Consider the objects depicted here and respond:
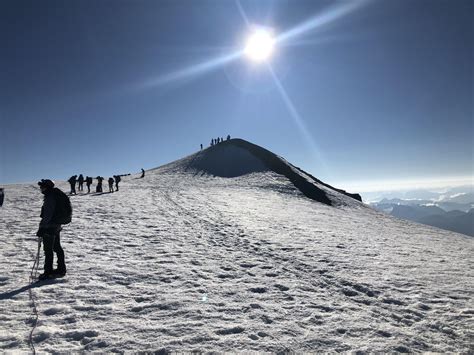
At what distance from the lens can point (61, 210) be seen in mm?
9141

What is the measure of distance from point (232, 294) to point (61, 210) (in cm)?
608

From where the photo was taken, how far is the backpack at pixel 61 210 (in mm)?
9047

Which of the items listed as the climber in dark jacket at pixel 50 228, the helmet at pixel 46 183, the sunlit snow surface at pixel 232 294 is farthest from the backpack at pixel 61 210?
the sunlit snow surface at pixel 232 294

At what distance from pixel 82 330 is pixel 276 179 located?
49.5 meters

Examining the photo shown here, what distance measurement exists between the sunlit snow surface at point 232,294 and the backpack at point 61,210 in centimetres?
192

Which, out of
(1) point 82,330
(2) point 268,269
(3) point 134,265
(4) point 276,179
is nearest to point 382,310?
(2) point 268,269

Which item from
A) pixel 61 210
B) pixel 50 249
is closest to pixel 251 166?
pixel 61 210

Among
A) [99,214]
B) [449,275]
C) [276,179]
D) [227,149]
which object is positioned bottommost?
[449,275]

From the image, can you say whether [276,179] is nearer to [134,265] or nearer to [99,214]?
[99,214]

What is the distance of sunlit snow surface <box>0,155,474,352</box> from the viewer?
6129mm

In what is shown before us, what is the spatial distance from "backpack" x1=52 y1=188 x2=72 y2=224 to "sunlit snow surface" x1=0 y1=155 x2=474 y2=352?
1.92 metres

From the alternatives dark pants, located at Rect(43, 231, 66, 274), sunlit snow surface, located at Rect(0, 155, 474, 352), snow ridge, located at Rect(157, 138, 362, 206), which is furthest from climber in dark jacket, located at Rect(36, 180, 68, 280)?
snow ridge, located at Rect(157, 138, 362, 206)

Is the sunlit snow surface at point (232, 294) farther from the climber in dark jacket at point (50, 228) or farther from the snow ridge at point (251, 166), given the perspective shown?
the snow ridge at point (251, 166)

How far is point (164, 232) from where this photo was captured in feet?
55.5
